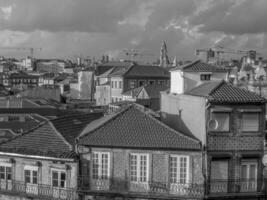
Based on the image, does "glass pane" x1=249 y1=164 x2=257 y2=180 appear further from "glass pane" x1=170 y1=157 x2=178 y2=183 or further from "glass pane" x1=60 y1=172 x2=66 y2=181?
"glass pane" x1=60 y1=172 x2=66 y2=181

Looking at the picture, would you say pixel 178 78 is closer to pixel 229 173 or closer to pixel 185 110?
pixel 185 110

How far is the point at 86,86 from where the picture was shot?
11950cm

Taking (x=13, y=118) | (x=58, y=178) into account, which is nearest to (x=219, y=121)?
(x=58, y=178)

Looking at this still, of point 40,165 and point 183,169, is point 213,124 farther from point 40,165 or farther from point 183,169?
point 40,165

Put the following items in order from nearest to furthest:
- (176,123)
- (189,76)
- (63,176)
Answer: (63,176)
(176,123)
(189,76)

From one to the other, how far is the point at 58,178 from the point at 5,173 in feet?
11.8

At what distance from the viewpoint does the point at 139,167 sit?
2800 cm

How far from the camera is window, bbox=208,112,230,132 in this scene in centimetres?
2777

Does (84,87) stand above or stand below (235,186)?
above

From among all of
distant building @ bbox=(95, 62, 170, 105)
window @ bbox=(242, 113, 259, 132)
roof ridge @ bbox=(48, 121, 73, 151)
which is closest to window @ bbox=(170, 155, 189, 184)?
window @ bbox=(242, 113, 259, 132)

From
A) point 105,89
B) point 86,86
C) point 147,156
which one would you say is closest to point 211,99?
point 147,156

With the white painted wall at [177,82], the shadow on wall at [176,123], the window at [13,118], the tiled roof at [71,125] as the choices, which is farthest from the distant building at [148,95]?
the shadow on wall at [176,123]

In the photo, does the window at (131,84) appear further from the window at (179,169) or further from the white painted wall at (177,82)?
the window at (179,169)

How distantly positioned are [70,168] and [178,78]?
33.1 feet
